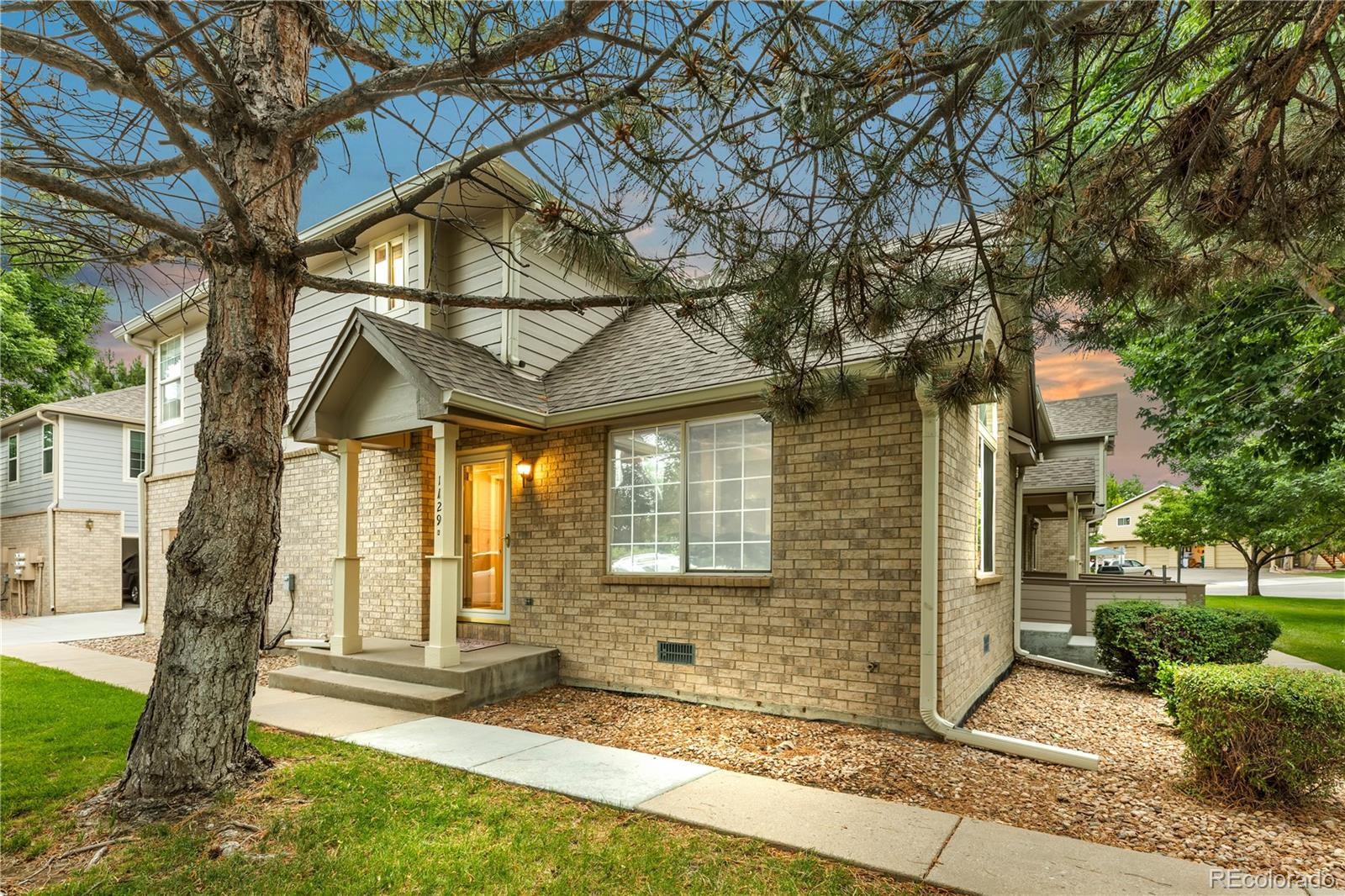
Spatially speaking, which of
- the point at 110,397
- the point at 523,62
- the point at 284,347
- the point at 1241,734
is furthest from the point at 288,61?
the point at 110,397

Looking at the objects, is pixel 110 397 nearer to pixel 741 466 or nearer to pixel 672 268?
pixel 741 466

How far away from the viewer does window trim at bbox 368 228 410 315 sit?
9273mm

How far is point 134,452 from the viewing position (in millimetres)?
19953

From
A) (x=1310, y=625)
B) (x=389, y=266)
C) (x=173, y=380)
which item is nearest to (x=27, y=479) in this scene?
(x=173, y=380)

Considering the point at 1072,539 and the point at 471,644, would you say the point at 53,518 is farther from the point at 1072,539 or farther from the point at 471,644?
the point at 1072,539

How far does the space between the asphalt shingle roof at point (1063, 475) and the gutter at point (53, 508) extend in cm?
2482

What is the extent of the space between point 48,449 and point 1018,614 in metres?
25.2

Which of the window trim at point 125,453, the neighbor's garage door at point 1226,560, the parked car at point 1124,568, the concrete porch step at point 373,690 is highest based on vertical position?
the window trim at point 125,453

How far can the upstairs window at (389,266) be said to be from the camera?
936 centimetres

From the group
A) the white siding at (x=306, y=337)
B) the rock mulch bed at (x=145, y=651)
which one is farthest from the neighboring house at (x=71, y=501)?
the rock mulch bed at (x=145, y=651)

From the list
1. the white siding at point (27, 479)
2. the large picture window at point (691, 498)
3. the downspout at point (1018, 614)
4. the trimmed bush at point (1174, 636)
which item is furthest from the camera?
the white siding at point (27, 479)

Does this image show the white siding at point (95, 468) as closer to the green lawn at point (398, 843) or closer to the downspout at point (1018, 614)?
the green lawn at point (398, 843)

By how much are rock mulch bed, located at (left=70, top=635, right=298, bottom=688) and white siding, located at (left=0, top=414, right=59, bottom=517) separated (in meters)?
10.2

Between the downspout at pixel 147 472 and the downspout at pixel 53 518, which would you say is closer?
the downspout at pixel 147 472
